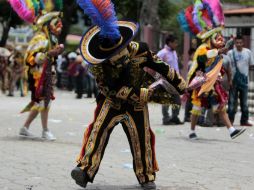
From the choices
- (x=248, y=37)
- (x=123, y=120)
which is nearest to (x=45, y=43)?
(x=123, y=120)

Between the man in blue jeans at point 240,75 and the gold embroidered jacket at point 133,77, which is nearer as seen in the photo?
the gold embroidered jacket at point 133,77

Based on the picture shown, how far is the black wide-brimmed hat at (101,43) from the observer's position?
242 inches

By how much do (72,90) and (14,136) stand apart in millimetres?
18535

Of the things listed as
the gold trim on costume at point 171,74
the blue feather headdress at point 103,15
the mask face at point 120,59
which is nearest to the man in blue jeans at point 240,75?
the gold trim on costume at point 171,74

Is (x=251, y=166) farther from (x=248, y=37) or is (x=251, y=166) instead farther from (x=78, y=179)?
(x=248, y=37)

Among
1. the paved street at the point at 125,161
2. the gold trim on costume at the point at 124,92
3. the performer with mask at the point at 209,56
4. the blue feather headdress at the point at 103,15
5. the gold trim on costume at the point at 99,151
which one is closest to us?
the blue feather headdress at the point at 103,15

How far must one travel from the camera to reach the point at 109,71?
246 inches

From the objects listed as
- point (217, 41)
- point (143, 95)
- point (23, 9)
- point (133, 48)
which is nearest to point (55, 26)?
point (23, 9)

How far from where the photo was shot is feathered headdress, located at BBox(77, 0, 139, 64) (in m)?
6.09

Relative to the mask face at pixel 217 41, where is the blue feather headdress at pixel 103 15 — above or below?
above

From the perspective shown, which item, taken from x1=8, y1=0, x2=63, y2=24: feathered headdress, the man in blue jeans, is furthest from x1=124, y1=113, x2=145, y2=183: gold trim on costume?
the man in blue jeans

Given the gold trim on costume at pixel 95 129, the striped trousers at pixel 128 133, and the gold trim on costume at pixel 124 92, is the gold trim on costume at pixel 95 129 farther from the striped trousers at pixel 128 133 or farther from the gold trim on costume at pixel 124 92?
the gold trim on costume at pixel 124 92

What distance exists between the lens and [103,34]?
6148 mm

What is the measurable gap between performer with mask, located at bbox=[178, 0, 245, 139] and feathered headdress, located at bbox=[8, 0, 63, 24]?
2.34 metres
